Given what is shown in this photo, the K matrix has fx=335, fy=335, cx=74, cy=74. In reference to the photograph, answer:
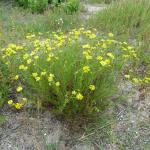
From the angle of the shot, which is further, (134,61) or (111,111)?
(134,61)

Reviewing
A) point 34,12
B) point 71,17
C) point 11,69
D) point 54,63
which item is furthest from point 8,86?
point 34,12

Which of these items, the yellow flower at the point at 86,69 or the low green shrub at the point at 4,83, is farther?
the low green shrub at the point at 4,83

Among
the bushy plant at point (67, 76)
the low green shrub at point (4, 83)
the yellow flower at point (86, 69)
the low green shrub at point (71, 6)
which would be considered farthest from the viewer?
the low green shrub at point (71, 6)

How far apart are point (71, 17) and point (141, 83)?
7.11 ft

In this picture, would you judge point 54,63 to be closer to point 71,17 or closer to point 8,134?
point 8,134

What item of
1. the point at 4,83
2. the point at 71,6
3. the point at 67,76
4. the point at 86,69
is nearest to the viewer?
the point at 86,69

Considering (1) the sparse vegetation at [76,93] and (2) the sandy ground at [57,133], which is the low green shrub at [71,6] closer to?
(1) the sparse vegetation at [76,93]

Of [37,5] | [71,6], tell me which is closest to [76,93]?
[71,6]

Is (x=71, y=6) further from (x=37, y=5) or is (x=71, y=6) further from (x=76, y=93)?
(x=76, y=93)

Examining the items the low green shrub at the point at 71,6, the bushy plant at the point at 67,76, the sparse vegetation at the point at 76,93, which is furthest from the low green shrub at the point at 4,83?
the low green shrub at the point at 71,6

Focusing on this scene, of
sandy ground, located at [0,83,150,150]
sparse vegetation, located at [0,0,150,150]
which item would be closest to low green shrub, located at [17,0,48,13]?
sparse vegetation, located at [0,0,150,150]

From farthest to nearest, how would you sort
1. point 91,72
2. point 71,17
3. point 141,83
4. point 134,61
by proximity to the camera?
1. point 71,17
2. point 134,61
3. point 141,83
4. point 91,72

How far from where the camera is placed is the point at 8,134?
3.29m

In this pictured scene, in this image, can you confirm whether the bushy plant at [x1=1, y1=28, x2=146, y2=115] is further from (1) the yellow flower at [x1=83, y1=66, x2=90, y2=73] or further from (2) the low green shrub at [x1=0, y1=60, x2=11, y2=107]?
(2) the low green shrub at [x1=0, y1=60, x2=11, y2=107]
